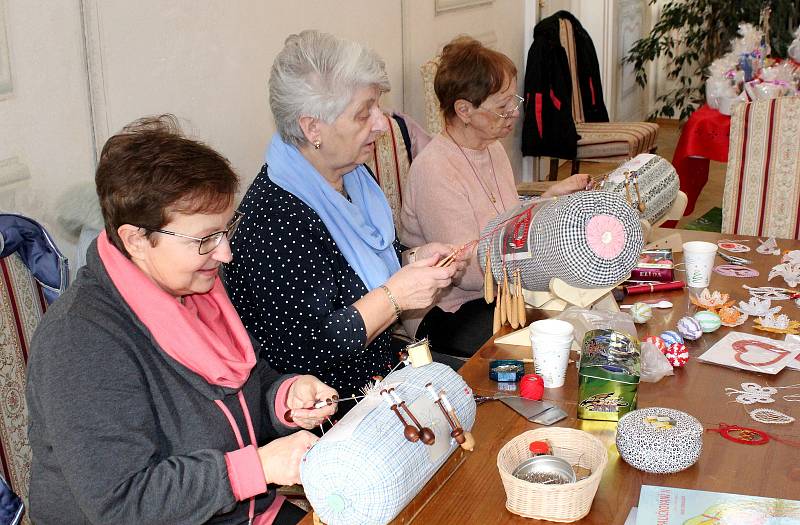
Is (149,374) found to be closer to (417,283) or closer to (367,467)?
(367,467)

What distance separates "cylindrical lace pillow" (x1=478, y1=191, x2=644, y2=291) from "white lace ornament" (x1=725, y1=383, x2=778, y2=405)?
12.9 inches

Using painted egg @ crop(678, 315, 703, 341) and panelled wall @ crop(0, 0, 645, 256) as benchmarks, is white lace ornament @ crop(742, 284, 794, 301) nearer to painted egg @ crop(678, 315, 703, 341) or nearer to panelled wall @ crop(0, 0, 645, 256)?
painted egg @ crop(678, 315, 703, 341)

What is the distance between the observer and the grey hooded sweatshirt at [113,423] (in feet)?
4.72

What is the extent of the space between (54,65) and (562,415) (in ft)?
5.14

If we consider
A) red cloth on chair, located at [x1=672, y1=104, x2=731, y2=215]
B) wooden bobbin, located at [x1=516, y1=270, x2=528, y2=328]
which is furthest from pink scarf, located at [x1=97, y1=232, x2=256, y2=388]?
red cloth on chair, located at [x1=672, y1=104, x2=731, y2=215]

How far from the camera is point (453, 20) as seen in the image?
4.69 meters

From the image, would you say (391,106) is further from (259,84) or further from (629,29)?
(629,29)

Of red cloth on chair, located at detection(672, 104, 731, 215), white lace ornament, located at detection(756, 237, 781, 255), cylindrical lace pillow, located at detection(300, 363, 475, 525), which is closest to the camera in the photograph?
cylindrical lace pillow, located at detection(300, 363, 475, 525)

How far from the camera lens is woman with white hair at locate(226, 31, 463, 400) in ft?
6.88

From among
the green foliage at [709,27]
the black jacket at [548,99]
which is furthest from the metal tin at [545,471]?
the green foliage at [709,27]

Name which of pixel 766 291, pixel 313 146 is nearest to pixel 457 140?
pixel 313 146

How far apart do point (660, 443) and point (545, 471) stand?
188 millimetres

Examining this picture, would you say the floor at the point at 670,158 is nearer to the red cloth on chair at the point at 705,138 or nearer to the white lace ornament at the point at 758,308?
the red cloth on chair at the point at 705,138

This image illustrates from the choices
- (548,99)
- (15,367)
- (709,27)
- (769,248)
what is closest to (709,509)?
(15,367)
